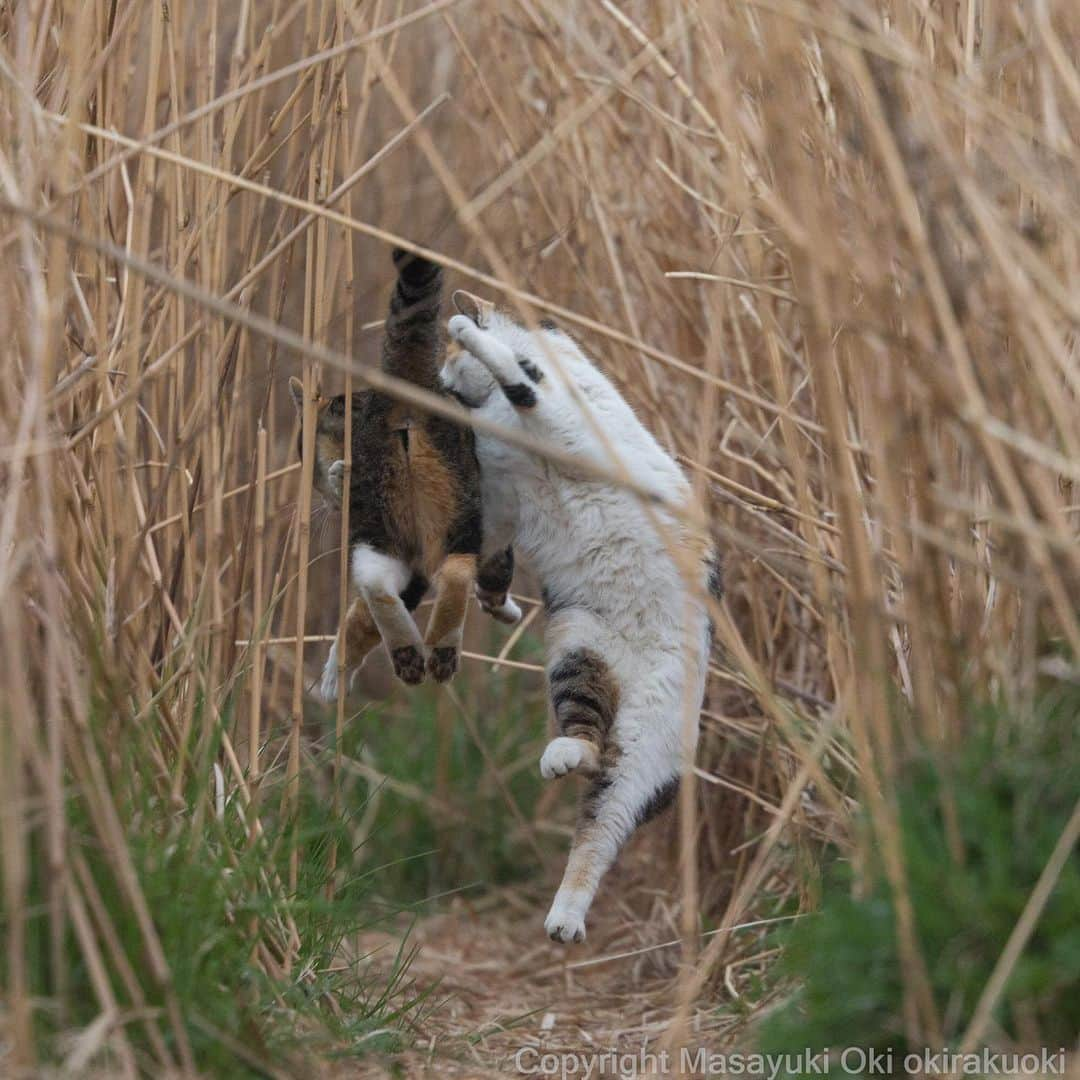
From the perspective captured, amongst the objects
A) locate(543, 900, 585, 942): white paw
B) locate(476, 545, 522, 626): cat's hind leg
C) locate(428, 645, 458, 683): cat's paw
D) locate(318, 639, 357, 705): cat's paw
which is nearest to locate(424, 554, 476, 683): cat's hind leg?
locate(428, 645, 458, 683): cat's paw

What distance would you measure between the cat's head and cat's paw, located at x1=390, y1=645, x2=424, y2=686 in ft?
0.95

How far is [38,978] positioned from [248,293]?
107 centimetres

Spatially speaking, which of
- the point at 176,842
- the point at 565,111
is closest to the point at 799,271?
the point at 176,842

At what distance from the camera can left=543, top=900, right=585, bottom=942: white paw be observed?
2.09 meters

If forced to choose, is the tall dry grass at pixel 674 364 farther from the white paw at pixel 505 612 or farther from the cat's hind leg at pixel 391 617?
the white paw at pixel 505 612

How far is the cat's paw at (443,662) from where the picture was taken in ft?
7.36

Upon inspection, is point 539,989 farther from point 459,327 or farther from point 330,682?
point 459,327

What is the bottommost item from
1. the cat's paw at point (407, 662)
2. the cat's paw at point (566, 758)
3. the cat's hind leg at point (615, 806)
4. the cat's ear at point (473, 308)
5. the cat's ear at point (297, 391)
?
the cat's hind leg at point (615, 806)

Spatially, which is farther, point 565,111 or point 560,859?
point 560,859

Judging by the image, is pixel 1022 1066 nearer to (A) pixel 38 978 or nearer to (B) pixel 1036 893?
(B) pixel 1036 893

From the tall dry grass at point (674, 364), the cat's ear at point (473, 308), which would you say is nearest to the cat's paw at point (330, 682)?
the tall dry grass at point (674, 364)

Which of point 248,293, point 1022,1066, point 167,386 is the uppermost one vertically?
point 248,293

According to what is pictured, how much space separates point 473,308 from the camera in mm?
2537

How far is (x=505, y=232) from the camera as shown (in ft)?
12.0
